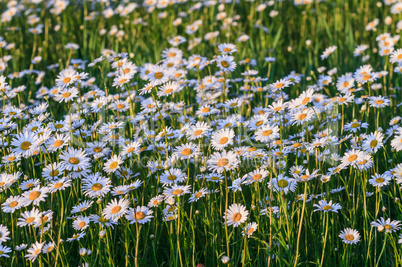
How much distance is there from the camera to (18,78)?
4340 millimetres

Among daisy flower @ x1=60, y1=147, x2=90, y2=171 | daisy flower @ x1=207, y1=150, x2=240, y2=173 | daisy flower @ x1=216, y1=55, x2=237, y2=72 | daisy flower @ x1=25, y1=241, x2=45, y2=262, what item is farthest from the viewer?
daisy flower @ x1=216, y1=55, x2=237, y2=72

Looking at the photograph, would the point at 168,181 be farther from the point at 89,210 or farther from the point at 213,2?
the point at 213,2

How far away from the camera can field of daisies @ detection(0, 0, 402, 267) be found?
191 cm

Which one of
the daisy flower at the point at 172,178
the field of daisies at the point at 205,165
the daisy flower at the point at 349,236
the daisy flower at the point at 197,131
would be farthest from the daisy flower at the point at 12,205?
the daisy flower at the point at 349,236

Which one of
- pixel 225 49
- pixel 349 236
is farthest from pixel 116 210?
pixel 225 49

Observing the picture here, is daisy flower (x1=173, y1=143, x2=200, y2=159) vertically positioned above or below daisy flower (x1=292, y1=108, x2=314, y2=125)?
below

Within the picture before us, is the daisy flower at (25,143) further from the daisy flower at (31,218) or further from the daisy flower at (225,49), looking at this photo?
the daisy flower at (225,49)

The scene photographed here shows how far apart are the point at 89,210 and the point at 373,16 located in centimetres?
481

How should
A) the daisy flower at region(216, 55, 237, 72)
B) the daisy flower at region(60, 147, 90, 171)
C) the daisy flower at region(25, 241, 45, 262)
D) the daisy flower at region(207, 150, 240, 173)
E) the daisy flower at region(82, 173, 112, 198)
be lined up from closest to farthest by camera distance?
the daisy flower at region(25, 241, 45, 262), the daisy flower at region(207, 150, 240, 173), the daisy flower at region(82, 173, 112, 198), the daisy flower at region(60, 147, 90, 171), the daisy flower at region(216, 55, 237, 72)

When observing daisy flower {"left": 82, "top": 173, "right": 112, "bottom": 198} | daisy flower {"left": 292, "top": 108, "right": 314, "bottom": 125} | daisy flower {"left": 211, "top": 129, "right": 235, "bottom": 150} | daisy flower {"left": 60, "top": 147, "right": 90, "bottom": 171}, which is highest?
daisy flower {"left": 292, "top": 108, "right": 314, "bottom": 125}

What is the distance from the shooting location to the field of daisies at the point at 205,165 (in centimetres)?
191

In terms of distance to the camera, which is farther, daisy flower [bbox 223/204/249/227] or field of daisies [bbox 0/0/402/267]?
field of daisies [bbox 0/0/402/267]

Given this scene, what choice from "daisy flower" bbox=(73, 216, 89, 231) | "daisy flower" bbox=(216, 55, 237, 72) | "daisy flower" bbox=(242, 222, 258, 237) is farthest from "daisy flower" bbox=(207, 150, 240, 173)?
"daisy flower" bbox=(216, 55, 237, 72)

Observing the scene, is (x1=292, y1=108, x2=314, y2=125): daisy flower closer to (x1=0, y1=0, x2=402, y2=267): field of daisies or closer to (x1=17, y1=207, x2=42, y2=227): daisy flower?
(x1=0, y1=0, x2=402, y2=267): field of daisies
